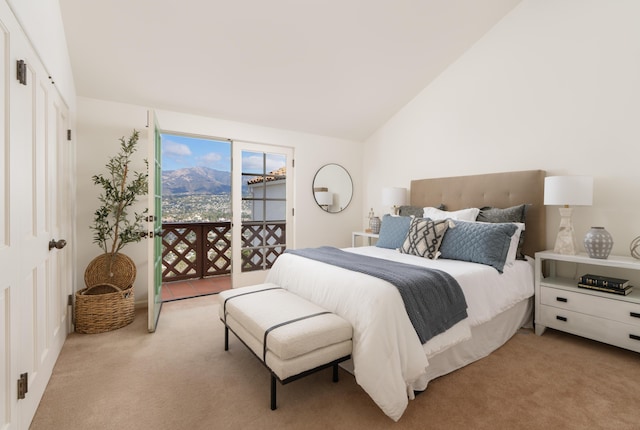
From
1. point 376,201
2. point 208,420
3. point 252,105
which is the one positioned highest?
point 252,105

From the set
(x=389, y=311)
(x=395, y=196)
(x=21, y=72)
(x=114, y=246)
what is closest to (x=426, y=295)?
(x=389, y=311)

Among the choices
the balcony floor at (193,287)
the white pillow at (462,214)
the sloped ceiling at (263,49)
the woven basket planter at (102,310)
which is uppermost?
the sloped ceiling at (263,49)

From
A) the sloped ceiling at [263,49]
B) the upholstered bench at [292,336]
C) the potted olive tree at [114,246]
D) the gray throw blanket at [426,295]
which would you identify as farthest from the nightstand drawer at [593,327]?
the potted olive tree at [114,246]

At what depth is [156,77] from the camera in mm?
2998

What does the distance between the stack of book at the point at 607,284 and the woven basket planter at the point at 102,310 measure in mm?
3826

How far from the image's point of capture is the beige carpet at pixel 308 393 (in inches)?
62.2

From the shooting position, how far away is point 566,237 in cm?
262

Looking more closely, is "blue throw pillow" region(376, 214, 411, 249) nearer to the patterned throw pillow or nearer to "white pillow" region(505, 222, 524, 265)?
the patterned throw pillow

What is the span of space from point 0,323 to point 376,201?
4.19 metres

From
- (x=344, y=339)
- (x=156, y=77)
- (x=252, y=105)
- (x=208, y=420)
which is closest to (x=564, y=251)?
(x=344, y=339)

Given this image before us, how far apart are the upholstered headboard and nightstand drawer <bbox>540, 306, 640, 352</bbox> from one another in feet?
1.94

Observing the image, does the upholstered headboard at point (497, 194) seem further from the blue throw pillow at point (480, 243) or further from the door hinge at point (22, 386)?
the door hinge at point (22, 386)

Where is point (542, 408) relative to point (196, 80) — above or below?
below

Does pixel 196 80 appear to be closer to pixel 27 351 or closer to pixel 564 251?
pixel 27 351
